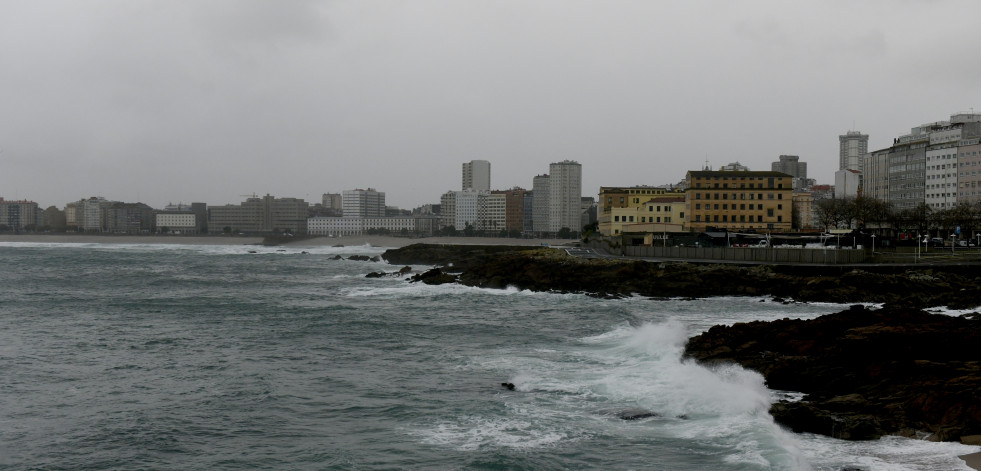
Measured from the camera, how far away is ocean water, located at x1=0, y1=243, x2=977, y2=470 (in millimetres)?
15320

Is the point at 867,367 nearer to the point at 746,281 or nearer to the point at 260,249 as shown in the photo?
the point at 746,281

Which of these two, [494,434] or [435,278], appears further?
[435,278]

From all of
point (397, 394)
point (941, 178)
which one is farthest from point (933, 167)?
point (397, 394)

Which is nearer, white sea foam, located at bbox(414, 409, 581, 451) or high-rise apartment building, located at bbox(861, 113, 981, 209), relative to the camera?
white sea foam, located at bbox(414, 409, 581, 451)

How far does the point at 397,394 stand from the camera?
68.7 ft

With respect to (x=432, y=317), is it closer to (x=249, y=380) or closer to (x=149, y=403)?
(x=249, y=380)

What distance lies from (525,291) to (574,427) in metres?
35.8

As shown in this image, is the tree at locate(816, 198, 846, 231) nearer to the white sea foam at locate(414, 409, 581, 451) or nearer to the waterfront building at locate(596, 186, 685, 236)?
the waterfront building at locate(596, 186, 685, 236)

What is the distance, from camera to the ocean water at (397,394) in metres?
15.3

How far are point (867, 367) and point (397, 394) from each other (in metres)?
12.4

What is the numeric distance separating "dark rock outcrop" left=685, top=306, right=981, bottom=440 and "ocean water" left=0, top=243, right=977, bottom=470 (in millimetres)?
634

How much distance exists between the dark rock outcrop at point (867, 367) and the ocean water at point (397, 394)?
0.63 meters

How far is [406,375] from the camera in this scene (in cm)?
2345

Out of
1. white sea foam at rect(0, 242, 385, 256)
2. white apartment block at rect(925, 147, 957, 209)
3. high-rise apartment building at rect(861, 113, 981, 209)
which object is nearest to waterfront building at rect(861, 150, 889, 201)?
high-rise apartment building at rect(861, 113, 981, 209)
